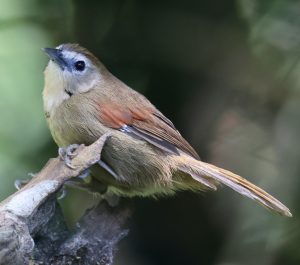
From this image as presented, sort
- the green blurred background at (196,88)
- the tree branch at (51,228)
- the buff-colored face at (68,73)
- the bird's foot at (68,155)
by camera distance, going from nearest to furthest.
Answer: the tree branch at (51,228), the bird's foot at (68,155), the buff-colored face at (68,73), the green blurred background at (196,88)

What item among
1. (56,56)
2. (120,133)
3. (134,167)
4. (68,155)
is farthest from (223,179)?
(56,56)

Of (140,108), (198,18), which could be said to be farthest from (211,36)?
(140,108)

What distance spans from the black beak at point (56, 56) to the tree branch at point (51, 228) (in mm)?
899

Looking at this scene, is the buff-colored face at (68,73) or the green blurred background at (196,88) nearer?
the buff-colored face at (68,73)

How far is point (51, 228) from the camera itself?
264cm

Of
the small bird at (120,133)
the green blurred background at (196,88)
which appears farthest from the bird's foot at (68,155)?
the green blurred background at (196,88)

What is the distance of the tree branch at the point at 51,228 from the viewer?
223 cm

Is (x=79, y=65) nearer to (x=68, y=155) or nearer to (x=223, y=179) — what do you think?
(x=223, y=179)

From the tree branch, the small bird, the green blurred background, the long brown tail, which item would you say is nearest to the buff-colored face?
the small bird

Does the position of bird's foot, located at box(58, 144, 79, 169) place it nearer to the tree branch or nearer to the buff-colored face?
the tree branch

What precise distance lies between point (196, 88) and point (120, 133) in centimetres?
91

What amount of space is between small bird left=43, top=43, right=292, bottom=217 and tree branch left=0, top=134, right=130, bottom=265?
454 millimetres

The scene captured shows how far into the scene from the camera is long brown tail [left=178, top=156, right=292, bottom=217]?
129 inches

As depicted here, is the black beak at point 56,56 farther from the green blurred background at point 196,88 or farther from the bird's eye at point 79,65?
the green blurred background at point 196,88
